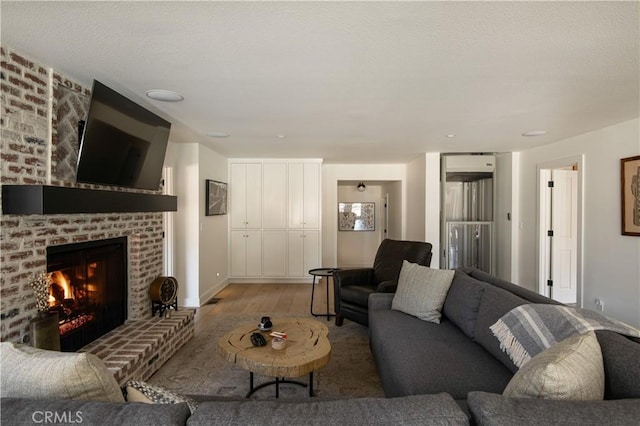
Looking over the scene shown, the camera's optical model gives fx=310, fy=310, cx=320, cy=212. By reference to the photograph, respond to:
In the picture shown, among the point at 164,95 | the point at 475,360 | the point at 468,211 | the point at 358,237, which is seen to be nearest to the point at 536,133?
the point at 468,211

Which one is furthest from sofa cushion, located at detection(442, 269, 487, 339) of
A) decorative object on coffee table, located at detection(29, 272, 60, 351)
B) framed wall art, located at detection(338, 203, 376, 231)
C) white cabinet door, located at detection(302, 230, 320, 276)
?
framed wall art, located at detection(338, 203, 376, 231)

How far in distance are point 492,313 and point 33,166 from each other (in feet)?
9.91

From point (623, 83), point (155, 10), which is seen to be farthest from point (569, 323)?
point (155, 10)

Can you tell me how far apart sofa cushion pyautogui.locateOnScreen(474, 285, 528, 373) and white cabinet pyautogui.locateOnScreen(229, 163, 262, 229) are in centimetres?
426

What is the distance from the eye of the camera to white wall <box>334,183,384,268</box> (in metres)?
8.30

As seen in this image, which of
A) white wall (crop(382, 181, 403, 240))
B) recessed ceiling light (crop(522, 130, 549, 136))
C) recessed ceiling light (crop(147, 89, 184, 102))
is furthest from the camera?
white wall (crop(382, 181, 403, 240))

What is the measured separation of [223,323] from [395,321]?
7.29 ft

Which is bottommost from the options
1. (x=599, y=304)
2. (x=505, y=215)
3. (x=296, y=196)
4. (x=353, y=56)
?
(x=599, y=304)

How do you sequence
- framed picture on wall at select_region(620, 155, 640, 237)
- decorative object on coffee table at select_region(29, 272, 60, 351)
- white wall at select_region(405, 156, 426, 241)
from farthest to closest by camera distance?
1. white wall at select_region(405, 156, 426, 241)
2. framed picture on wall at select_region(620, 155, 640, 237)
3. decorative object on coffee table at select_region(29, 272, 60, 351)

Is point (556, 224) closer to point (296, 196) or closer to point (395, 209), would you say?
point (395, 209)

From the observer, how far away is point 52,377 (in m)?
0.94

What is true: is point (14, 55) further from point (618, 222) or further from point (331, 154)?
point (618, 222)

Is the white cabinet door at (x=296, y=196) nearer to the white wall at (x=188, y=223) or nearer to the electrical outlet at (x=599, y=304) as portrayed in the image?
the white wall at (x=188, y=223)

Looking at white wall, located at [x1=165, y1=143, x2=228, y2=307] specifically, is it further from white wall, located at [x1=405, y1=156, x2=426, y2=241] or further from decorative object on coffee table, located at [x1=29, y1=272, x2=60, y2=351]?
white wall, located at [x1=405, y1=156, x2=426, y2=241]
